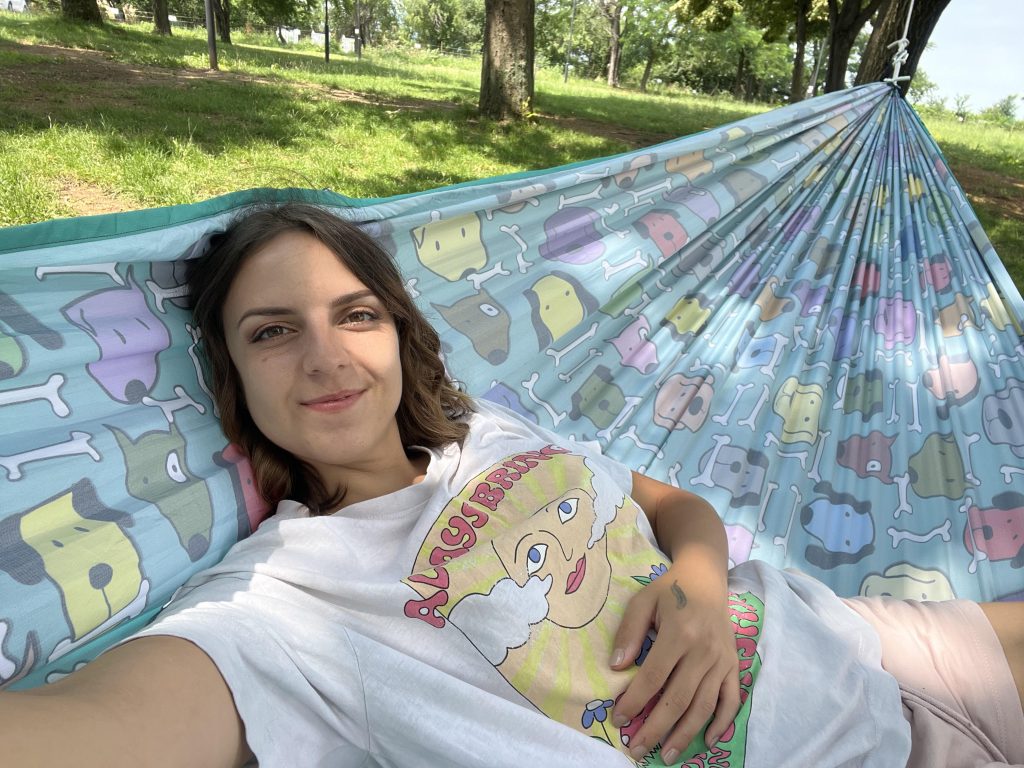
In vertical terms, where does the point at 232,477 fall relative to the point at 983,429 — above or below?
above

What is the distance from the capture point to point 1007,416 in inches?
72.2

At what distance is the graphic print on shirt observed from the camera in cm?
92

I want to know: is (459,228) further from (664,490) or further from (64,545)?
(64,545)

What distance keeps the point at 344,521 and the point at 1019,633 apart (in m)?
1.07

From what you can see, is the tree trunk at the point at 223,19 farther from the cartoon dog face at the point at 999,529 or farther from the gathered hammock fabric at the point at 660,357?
the cartoon dog face at the point at 999,529

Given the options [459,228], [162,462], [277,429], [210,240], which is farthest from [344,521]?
[459,228]

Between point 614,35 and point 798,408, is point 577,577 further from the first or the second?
point 614,35

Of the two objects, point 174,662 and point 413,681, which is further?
point 413,681

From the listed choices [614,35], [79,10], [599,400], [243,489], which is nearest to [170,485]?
[243,489]

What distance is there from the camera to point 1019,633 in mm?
1118

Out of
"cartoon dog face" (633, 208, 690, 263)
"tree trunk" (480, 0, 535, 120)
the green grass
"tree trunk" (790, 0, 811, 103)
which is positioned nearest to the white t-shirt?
"cartoon dog face" (633, 208, 690, 263)

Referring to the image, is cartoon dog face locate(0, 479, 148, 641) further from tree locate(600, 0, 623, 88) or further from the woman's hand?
tree locate(600, 0, 623, 88)

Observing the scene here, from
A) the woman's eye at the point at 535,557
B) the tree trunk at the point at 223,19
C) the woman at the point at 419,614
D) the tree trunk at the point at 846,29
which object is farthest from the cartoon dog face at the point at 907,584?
the tree trunk at the point at 223,19

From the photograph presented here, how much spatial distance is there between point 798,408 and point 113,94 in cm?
547
